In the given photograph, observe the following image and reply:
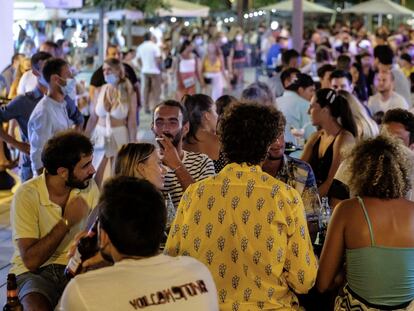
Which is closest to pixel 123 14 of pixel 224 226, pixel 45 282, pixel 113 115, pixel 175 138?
pixel 113 115

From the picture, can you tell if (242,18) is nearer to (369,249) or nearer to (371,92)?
(371,92)

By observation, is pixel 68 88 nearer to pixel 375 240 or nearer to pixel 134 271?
pixel 375 240

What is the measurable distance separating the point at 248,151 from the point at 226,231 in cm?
38

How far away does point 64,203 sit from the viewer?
5.05 meters

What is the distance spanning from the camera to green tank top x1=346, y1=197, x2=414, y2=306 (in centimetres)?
409

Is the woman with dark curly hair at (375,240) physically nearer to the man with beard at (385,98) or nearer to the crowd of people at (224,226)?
the crowd of people at (224,226)

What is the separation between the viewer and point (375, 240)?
407 cm

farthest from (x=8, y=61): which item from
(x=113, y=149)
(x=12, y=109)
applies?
(x=12, y=109)

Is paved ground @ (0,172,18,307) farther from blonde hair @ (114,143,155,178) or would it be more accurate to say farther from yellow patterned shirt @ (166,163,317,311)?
yellow patterned shirt @ (166,163,317,311)

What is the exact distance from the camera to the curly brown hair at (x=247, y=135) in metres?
3.92

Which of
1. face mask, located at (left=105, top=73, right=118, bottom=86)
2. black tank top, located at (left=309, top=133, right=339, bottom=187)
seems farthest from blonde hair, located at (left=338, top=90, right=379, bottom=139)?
face mask, located at (left=105, top=73, right=118, bottom=86)

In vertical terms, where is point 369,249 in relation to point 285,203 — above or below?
below

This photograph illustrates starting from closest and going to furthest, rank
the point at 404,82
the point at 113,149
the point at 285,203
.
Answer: the point at 285,203 < the point at 113,149 < the point at 404,82

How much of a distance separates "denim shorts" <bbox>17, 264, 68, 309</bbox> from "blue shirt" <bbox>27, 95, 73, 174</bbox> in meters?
2.65
